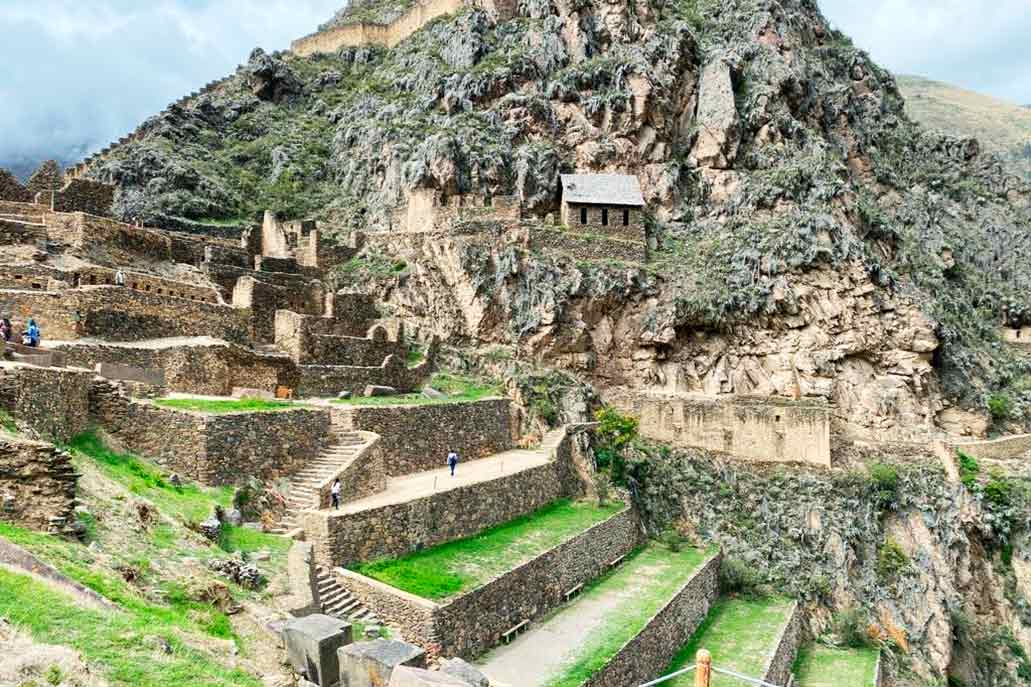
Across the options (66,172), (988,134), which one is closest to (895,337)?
(66,172)

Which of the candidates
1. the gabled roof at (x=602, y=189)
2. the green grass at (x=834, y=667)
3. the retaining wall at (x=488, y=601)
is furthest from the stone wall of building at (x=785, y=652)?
the gabled roof at (x=602, y=189)

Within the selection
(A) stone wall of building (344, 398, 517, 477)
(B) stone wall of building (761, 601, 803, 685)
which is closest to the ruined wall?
(A) stone wall of building (344, 398, 517, 477)

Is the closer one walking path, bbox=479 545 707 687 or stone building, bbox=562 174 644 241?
walking path, bbox=479 545 707 687

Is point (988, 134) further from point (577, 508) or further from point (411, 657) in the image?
point (411, 657)

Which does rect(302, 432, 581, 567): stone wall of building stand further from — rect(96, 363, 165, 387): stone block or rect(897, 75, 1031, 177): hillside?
rect(897, 75, 1031, 177): hillside

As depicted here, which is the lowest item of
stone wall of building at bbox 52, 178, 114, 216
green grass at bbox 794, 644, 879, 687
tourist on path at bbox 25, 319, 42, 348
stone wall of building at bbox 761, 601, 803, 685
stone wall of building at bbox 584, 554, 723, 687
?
green grass at bbox 794, 644, 879, 687

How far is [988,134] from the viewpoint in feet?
387

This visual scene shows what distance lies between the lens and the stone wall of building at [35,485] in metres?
8.71

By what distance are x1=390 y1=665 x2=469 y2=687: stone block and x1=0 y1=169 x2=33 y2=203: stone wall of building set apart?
81.9ft

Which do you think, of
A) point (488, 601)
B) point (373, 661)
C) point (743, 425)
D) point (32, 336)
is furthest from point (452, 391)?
point (373, 661)

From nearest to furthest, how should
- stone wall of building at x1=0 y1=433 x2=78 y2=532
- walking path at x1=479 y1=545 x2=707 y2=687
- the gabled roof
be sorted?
stone wall of building at x1=0 y1=433 x2=78 y2=532 < walking path at x1=479 y1=545 x2=707 y2=687 < the gabled roof

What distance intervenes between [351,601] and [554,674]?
4.05 meters

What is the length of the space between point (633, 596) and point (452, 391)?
10110 millimetres

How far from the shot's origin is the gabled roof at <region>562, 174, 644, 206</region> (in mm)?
32500
